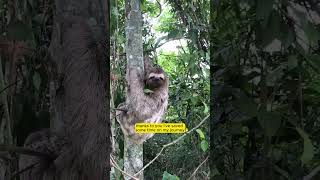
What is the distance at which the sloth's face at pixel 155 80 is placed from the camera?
1000 millimetres

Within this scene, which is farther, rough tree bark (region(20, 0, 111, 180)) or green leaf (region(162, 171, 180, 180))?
green leaf (region(162, 171, 180, 180))

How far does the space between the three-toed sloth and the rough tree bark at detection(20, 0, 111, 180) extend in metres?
0.29

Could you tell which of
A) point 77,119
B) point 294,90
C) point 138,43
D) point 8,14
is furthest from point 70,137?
point 138,43

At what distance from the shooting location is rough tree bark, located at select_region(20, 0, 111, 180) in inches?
24.3

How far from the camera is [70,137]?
0.63 metres

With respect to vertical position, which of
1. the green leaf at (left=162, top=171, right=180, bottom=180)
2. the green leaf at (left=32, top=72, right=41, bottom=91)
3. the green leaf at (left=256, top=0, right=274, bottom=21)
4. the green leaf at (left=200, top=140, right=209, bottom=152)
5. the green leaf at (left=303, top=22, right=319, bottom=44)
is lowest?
the green leaf at (left=162, top=171, right=180, bottom=180)

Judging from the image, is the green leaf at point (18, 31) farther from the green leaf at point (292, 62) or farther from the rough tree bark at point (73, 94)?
the green leaf at point (292, 62)

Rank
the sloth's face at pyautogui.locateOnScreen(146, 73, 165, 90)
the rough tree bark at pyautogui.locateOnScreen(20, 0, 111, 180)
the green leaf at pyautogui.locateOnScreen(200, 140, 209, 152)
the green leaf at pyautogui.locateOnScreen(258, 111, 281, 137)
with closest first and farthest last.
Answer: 1. the green leaf at pyautogui.locateOnScreen(258, 111, 281, 137)
2. the rough tree bark at pyautogui.locateOnScreen(20, 0, 111, 180)
3. the green leaf at pyautogui.locateOnScreen(200, 140, 209, 152)
4. the sloth's face at pyautogui.locateOnScreen(146, 73, 165, 90)

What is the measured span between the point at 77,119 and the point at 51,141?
53 mm

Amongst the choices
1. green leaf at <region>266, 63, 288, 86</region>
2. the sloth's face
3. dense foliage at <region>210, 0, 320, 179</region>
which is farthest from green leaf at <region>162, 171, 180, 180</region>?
green leaf at <region>266, 63, 288, 86</region>

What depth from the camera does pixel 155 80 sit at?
3.63ft

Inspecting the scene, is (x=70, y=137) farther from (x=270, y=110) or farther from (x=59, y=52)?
(x=270, y=110)

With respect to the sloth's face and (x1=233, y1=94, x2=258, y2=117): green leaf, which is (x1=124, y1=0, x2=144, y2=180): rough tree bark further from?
(x1=233, y1=94, x2=258, y2=117): green leaf
